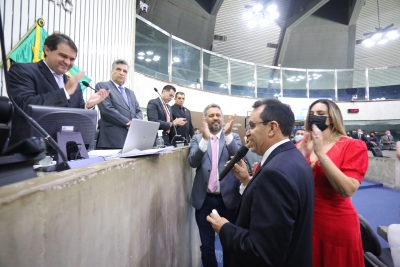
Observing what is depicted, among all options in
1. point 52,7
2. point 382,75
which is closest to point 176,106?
point 52,7

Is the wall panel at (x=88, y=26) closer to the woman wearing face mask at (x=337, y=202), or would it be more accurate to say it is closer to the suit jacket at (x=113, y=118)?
the suit jacket at (x=113, y=118)

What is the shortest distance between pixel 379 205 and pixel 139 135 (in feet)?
16.4

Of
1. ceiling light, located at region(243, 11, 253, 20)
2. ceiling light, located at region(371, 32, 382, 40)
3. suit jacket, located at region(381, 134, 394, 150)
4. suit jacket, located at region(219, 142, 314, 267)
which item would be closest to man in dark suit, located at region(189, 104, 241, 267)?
suit jacket, located at region(219, 142, 314, 267)

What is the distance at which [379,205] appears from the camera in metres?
4.29

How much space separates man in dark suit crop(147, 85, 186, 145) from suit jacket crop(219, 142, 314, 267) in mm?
1758

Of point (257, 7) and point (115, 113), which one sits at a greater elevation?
point (257, 7)

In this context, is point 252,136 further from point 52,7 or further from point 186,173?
point 52,7

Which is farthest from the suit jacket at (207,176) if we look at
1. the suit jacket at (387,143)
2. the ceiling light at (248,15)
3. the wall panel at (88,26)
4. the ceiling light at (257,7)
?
the suit jacket at (387,143)

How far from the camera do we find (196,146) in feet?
6.41

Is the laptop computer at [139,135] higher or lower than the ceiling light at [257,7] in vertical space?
lower

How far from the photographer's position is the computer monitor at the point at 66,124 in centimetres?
100

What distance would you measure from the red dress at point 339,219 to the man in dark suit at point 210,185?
2.48 feet

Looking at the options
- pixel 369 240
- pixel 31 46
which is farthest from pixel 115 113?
pixel 369 240

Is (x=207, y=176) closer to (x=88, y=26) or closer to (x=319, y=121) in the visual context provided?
(x=319, y=121)
